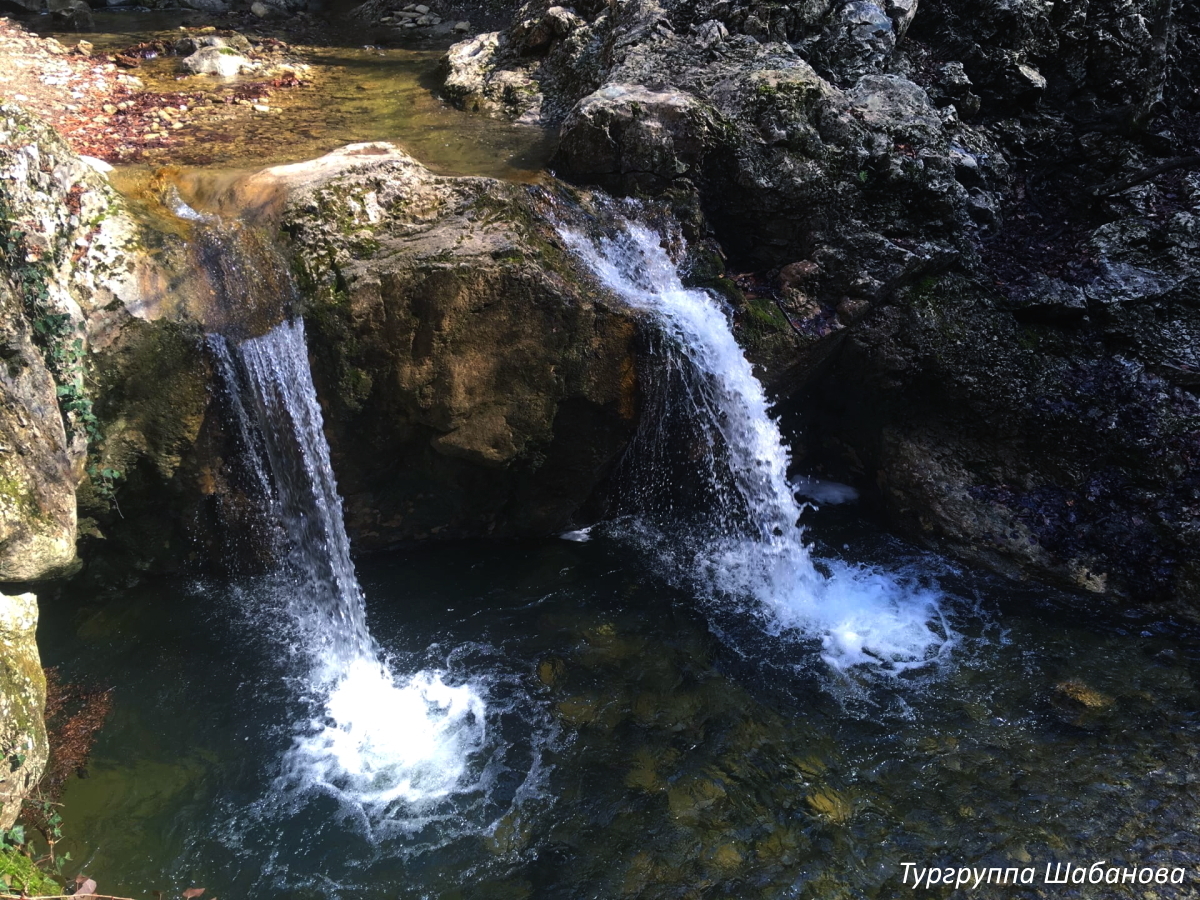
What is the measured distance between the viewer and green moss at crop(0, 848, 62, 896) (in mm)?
3273

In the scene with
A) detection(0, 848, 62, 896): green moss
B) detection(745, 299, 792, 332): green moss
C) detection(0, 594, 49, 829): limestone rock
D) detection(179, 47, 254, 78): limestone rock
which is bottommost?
detection(0, 848, 62, 896): green moss

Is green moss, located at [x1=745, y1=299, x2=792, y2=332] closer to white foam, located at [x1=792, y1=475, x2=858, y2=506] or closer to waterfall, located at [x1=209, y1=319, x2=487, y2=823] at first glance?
white foam, located at [x1=792, y1=475, x2=858, y2=506]

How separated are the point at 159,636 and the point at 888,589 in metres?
5.71

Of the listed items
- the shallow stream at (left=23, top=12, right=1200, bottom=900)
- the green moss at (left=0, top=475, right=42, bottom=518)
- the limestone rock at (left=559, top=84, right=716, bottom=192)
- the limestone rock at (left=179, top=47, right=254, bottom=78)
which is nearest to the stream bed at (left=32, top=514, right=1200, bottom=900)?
the shallow stream at (left=23, top=12, right=1200, bottom=900)

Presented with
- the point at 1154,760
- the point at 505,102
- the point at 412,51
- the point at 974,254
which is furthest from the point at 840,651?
the point at 412,51

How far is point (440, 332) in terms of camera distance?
542 cm

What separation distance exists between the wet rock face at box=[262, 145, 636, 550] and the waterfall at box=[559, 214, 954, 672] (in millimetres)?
503

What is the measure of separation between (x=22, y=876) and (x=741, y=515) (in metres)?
5.24

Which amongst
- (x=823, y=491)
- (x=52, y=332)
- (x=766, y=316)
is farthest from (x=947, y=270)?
(x=52, y=332)

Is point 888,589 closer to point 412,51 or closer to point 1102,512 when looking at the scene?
point 1102,512

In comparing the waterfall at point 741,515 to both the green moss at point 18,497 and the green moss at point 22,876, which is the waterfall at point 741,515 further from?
the green moss at point 22,876

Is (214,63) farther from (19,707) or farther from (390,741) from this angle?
(390,741)

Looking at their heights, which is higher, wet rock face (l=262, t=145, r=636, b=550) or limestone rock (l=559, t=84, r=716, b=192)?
limestone rock (l=559, t=84, r=716, b=192)

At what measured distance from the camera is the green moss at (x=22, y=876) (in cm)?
327
